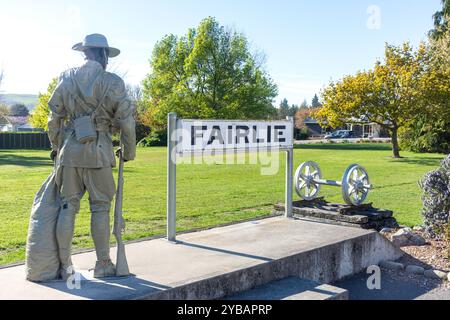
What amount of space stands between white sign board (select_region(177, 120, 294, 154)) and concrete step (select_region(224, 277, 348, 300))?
2.17m

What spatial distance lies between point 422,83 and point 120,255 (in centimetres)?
2596

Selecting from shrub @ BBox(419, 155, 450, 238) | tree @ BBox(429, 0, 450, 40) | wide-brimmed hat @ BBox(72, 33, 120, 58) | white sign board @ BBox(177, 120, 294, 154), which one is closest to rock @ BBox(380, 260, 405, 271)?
shrub @ BBox(419, 155, 450, 238)

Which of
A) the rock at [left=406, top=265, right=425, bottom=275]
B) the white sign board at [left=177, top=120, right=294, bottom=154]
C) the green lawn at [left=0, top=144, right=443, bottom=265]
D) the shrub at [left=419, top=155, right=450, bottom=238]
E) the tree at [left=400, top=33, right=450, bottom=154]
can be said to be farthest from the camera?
the tree at [left=400, top=33, right=450, bottom=154]

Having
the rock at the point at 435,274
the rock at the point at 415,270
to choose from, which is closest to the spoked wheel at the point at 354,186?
the rock at the point at 415,270

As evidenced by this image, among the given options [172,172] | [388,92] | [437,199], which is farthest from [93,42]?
[388,92]

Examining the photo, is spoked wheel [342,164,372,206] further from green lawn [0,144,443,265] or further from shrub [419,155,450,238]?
green lawn [0,144,443,265]

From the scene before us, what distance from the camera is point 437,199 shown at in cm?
820

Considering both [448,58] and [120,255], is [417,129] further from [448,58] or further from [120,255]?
[120,255]

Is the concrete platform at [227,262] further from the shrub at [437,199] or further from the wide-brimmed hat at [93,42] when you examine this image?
the wide-brimmed hat at [93,42]

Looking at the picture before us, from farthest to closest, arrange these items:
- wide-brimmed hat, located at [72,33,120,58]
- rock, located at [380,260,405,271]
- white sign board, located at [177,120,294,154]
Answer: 1. rock, located at [380,260,405,271]
2. white sign board, located at [177,120,294,154]
3. wide-brimmed hat, located at [72,33,120,58]

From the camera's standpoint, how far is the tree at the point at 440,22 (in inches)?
1340

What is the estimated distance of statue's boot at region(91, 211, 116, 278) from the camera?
4668 mm
